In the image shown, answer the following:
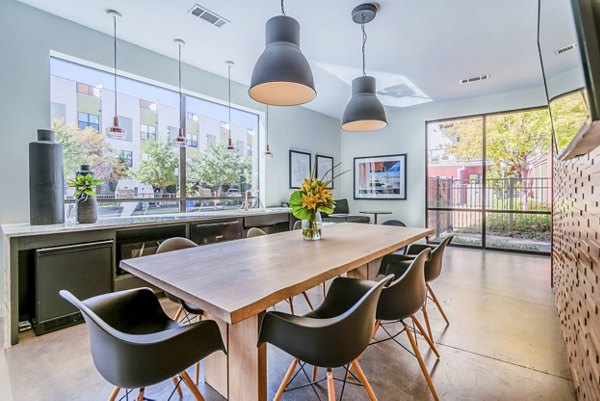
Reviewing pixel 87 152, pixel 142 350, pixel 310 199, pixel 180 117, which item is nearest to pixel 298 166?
pixel 180 117

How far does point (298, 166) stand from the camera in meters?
6.12

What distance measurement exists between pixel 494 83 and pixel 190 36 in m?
4.87

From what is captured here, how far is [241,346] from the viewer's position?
1.51 metres

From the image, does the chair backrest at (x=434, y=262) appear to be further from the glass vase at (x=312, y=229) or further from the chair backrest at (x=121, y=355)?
the chair backrest at (x=121, y=355)

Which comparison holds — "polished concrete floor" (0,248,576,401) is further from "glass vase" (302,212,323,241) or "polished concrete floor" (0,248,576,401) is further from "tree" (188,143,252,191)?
"tree" (188,143,252,191)

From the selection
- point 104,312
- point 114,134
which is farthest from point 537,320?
point 114,134

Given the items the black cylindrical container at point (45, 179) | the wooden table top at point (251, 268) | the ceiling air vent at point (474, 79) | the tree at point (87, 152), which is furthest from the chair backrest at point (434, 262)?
the ceiling air vent at point (474, 79)

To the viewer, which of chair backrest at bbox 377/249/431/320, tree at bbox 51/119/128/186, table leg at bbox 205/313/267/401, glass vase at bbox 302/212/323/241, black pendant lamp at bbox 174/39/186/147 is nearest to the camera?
table leg at bbox 205/313/267/401

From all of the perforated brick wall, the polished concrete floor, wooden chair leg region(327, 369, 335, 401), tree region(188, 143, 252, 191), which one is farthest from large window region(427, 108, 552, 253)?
wooden chair leg region(327, 369, 335, 401)

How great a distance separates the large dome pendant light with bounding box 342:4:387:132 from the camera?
9.59 ft

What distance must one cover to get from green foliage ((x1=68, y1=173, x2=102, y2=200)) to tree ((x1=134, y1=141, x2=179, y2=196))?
0.89 meters

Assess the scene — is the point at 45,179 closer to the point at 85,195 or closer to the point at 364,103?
the point at 85,195

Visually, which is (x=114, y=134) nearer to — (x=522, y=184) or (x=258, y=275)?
(x=258, y=275)

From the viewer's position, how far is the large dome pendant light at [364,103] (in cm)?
292
